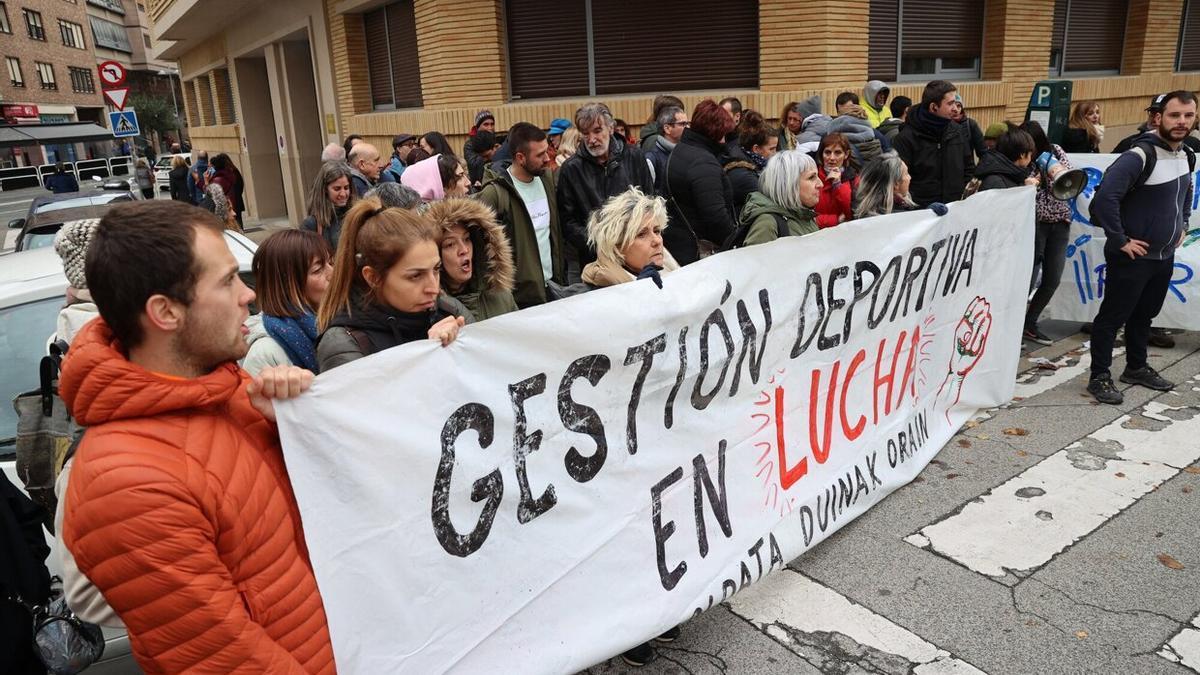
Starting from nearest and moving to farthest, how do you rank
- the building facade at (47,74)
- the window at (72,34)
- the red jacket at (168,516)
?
the red jacket at (168,516)
the building facade at (47,74)
the window at (72,34)

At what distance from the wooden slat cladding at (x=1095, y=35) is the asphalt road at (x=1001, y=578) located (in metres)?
11.5

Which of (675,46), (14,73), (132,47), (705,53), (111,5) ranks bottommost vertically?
(705,53)

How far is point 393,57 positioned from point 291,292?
34.8ft

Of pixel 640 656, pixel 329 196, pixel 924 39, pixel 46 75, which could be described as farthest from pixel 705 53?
pixel 46 75

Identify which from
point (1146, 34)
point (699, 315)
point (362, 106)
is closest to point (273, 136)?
point (362, 106)

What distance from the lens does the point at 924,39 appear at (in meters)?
11.6

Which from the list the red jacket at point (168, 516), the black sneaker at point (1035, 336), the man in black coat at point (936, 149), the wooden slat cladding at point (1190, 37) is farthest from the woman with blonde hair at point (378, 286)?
the wooden slat cladding at point (1190, 37)

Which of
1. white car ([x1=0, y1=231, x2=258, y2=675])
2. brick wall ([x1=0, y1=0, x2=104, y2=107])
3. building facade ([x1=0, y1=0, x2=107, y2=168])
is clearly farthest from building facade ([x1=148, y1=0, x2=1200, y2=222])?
brick wall ([x1=0, y1=0, x2=104, y2=107])

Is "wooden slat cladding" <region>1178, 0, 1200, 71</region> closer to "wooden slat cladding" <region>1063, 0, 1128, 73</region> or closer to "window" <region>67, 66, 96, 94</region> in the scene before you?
"wooden slat cladding" <region>1063, 0, 1128, 73</region>

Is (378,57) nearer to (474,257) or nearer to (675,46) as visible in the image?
(675,46)

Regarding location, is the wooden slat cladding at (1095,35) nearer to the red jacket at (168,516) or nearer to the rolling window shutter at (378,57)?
the rolling window shutter at (378,57)

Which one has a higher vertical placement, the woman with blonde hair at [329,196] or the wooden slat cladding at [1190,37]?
the wooden slat cladding at [1190,37]

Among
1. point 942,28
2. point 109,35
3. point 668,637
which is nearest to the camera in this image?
point 668,637

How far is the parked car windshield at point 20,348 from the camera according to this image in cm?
318
